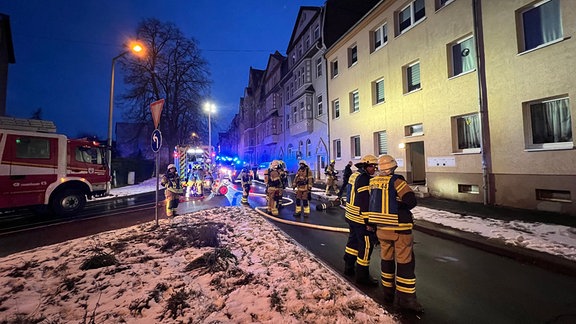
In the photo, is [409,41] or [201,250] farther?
[409,41]

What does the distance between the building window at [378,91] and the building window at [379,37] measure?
1.94m

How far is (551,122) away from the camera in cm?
816

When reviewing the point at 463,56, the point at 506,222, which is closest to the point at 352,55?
the point at 463,56

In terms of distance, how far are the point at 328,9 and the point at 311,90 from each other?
6.31 meters

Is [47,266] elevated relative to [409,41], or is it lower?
lower

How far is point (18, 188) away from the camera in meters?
8.49

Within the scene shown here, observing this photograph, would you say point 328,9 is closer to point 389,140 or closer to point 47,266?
point 389,140

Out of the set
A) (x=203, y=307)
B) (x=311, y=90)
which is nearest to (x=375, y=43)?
(x=311, y=90)

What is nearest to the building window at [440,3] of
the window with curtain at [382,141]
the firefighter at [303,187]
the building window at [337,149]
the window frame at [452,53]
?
the window frame at [452,53]

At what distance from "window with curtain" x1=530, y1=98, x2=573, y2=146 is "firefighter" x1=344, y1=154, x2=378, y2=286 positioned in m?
7.70

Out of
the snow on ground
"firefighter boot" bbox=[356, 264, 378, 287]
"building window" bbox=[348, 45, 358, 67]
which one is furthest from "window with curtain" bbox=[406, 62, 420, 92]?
"firefighter boot" bbox=[356, 264, 378, 287]

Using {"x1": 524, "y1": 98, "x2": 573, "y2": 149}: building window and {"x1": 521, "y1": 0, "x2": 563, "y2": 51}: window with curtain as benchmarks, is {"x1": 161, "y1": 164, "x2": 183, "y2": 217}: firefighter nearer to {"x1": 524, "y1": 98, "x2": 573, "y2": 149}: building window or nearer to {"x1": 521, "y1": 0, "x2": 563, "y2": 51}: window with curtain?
{"x1": 524, "y1": 98, "x2": 573, "y2": 149}: building window

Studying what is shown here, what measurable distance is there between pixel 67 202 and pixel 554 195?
15.8 m

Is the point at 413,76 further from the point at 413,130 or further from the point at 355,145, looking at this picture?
the point at 355,145
